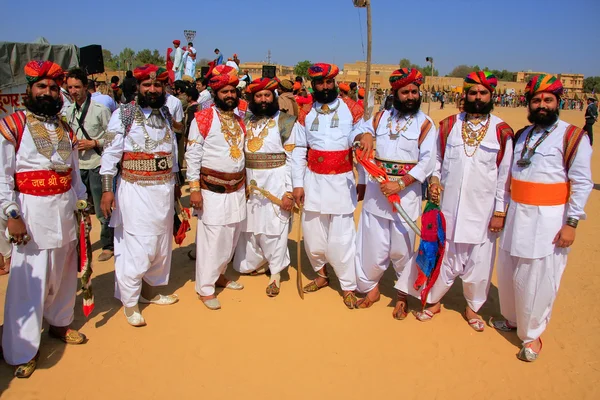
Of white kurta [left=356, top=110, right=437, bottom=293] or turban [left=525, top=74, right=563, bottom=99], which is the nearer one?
turban [left=525, top=74, right=563, bottom=99]

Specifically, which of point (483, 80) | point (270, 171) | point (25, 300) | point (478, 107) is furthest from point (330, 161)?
point (25, 300)

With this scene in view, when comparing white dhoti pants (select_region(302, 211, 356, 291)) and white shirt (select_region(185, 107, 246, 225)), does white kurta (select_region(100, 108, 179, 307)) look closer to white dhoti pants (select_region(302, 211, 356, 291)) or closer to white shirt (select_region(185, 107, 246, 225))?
white shirt (select_region(185, 107, 246, 225))

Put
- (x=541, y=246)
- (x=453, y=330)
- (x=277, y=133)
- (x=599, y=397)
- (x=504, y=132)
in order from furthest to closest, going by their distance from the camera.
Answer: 1. (x=277, y=133)
2. (x=453, y=330)
3. (x=504, y=132)
4. (x=541, y=246)
5. (x=599, y=397)

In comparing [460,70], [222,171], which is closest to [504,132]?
[222,171]

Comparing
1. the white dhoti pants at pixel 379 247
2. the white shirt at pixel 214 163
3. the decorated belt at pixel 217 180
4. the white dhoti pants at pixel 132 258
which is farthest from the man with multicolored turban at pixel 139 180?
the white dhoti pants at pixel 379 247

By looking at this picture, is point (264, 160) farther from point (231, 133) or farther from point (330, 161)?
point (330, 161)

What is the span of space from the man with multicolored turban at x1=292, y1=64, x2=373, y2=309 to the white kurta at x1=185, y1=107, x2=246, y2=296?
2.03 ft

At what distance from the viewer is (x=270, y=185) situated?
4.46 metres

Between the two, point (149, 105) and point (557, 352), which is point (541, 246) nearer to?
point (557, 352)

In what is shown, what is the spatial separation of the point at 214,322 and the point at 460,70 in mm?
90301

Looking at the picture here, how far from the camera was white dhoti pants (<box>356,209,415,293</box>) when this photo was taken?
414 cm

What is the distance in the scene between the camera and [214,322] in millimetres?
4027

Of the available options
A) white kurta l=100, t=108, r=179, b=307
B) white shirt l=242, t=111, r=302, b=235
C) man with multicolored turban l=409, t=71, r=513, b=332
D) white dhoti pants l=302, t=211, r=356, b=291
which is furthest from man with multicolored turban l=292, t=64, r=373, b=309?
white kurta l=100, t=108, r=179, b=307

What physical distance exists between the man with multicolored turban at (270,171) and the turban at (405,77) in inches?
40.4
